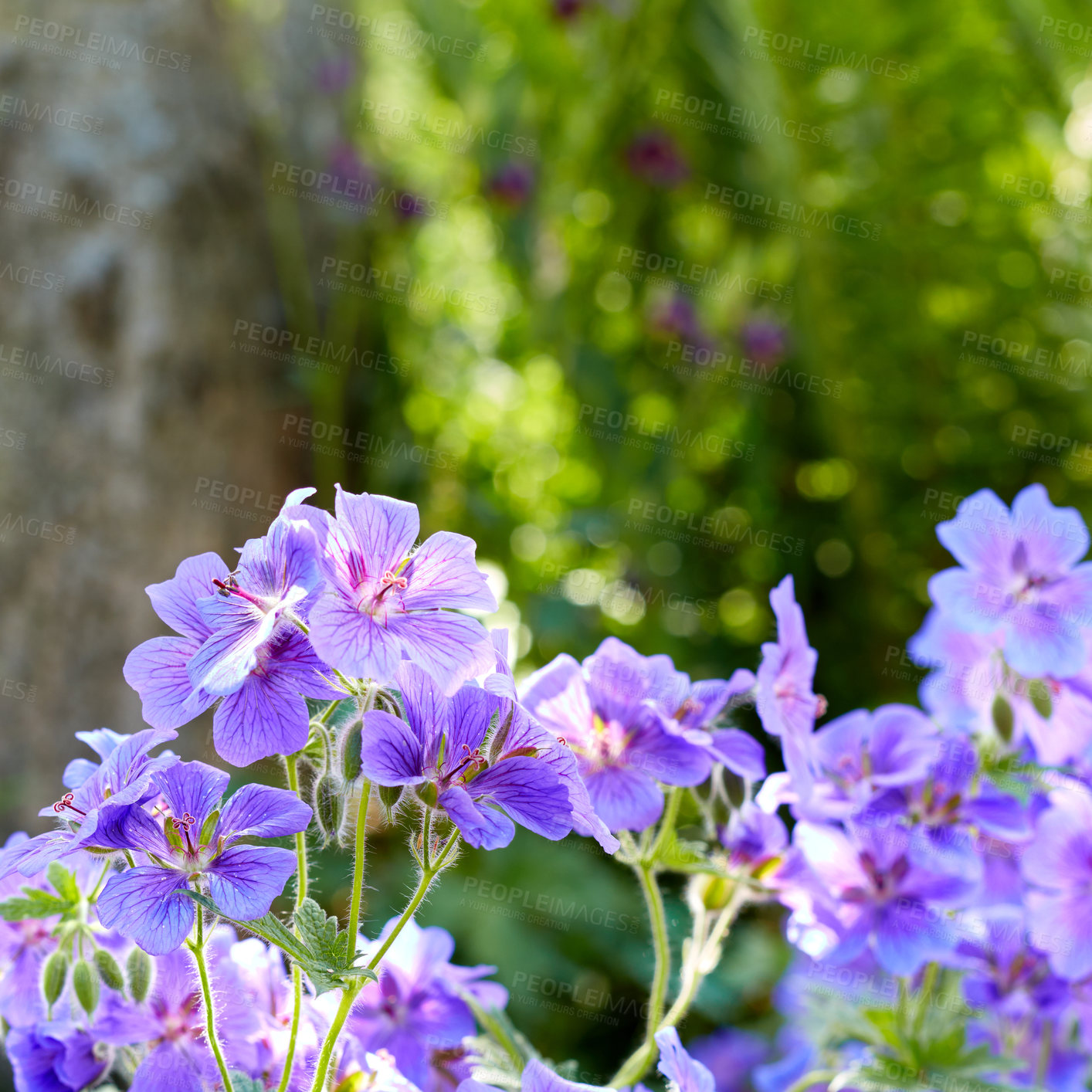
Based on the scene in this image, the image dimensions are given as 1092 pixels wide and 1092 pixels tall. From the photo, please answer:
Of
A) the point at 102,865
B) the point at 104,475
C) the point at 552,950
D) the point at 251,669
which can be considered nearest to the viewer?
the point at 251,669

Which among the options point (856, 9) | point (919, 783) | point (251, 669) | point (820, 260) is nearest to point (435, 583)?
point (251, 669)

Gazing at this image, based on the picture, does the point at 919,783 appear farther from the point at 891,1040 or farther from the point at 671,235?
the point at 671,235

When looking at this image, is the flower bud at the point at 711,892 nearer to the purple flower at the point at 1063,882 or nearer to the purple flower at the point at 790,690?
the purple flower at the point at 790,690

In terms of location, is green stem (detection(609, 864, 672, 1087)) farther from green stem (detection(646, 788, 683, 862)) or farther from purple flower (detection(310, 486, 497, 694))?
purple flower (detection(310, 486, 497, 694))

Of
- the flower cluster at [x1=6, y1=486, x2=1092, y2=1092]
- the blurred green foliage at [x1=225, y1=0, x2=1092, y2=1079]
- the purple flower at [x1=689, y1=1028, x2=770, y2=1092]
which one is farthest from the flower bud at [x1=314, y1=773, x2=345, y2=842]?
the blurred green foliage at [x1=225, y1=0, x2=1092, y2=1079]

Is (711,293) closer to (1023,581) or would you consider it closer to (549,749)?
(1023,581)

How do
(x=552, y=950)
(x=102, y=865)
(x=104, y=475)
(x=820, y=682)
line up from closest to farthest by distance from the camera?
(x=102, y=865), (x=552, y=950), (x=104, y=475), (x=820, y=682)
